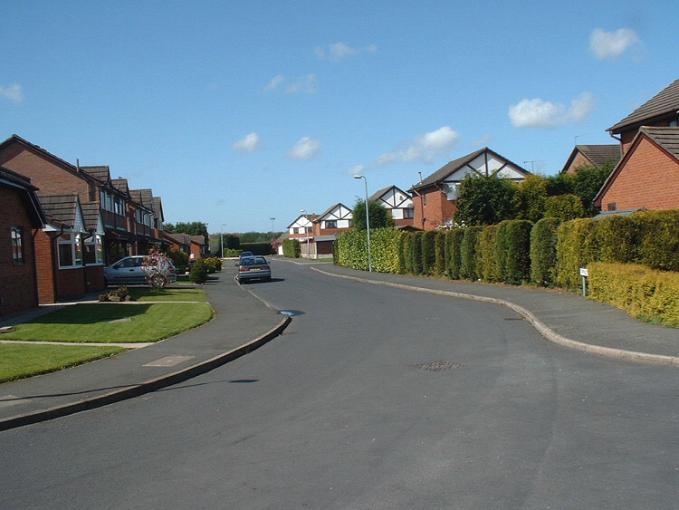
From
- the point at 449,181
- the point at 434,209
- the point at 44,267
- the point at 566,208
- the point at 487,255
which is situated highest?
the point at 449,181

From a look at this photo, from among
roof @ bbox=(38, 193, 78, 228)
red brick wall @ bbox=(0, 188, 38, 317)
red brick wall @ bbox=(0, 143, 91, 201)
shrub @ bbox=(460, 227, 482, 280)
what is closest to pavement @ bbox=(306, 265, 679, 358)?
shrub @ bbox=(460, 227, 482, 280)

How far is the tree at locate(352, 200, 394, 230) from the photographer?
78.3m

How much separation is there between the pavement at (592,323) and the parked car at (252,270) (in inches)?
764

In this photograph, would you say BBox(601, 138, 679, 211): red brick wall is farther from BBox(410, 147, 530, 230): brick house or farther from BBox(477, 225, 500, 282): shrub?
BBox(410, 147, 530, 230): brick house

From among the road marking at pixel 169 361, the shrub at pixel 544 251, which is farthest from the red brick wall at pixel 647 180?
the road marking at pixel 169 361

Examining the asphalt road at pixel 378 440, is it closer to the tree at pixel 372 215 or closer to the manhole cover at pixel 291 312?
the manhole cover at pixel 291 312

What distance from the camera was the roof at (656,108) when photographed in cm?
3034

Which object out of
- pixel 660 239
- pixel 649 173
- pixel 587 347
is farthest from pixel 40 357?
pixel 649 173

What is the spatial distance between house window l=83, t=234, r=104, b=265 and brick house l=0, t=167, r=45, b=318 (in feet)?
30.5

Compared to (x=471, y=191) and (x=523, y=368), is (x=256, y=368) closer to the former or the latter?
(x=523, y=368)

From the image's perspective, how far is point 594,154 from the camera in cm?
5112

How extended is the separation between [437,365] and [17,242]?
631 inches

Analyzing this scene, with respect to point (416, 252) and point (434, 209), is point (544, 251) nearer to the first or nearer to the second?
point (416, 252)

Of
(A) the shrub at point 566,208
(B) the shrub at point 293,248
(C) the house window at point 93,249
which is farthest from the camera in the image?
(B) the shrub at point 293,248
